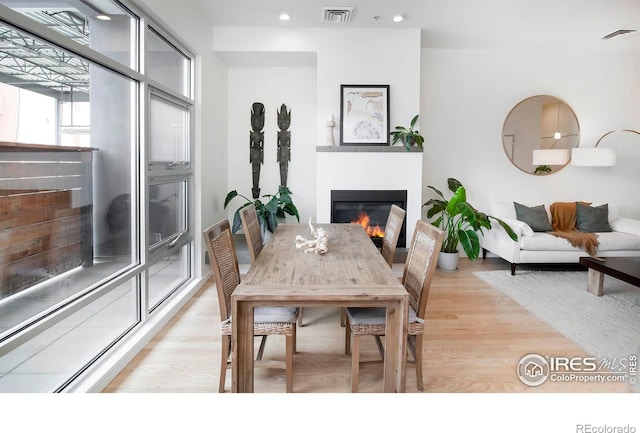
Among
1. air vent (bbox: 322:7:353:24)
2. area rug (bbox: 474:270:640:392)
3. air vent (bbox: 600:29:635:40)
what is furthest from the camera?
air vent (bbox: 600:29:635:40)

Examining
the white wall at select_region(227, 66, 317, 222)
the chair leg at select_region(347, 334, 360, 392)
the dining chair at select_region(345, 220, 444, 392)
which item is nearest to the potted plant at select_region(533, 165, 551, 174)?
the white wall at select_region(227, 66, 317, 222)

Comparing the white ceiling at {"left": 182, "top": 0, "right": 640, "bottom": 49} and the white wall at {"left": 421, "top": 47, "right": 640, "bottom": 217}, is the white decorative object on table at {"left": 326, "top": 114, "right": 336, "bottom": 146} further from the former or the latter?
the white wall at {"left": 421, "top": 47, "right": 640, "bottom": 217}

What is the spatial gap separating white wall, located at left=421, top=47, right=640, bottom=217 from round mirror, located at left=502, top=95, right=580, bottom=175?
0.09m

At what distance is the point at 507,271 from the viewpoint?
4.54 metres

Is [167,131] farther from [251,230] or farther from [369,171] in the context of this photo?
[369,171]

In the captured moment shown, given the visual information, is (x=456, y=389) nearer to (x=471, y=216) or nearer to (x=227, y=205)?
(x=471, y=216)

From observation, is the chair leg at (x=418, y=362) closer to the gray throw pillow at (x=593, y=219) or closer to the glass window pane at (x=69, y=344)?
the glass window pane at (x=69, y=344)

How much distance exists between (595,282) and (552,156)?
1.92 metres

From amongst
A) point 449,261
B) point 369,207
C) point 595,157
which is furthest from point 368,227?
point 595,157

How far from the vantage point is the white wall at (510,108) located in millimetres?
5105

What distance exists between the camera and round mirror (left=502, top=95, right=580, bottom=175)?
5.15 metres

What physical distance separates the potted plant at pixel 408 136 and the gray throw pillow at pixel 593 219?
7.47ft

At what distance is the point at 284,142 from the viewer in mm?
5145
